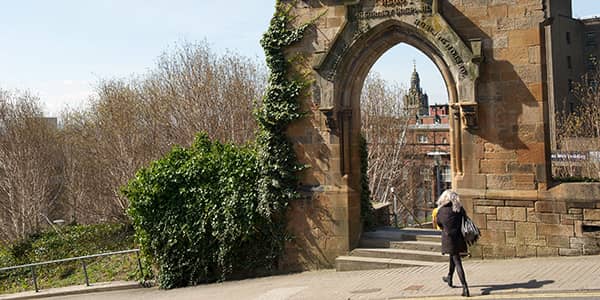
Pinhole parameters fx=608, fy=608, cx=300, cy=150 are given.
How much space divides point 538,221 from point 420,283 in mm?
2667

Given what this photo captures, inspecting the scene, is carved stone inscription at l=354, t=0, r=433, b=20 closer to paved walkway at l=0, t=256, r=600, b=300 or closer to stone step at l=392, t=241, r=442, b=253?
stone step at l=392, t=241, r=442, b=253

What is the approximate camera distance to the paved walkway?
8734 millimetres

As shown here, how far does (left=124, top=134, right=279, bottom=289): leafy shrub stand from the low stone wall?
4.43 metres

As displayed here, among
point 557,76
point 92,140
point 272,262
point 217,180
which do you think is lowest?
point 272,262

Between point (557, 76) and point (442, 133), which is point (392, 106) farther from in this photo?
point (442, 133)

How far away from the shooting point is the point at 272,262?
13195 mm

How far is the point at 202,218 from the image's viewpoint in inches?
523

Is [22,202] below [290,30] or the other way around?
below

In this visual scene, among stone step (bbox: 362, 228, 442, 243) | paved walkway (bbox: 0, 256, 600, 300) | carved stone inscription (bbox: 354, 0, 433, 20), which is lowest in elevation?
paved walkway (bbox: 0, 256, 600, 300)

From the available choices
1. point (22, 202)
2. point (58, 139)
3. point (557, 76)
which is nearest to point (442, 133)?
point (557, 76)

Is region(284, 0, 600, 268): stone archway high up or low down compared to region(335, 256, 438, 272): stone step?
up

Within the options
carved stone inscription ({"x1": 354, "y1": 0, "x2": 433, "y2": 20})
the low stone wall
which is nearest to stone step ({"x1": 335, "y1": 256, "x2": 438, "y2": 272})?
the low stone wall

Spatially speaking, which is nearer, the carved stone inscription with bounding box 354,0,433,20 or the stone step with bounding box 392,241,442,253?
the carved stone inscription with bounding box 354,0,433,20

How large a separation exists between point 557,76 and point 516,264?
40.0 meters
